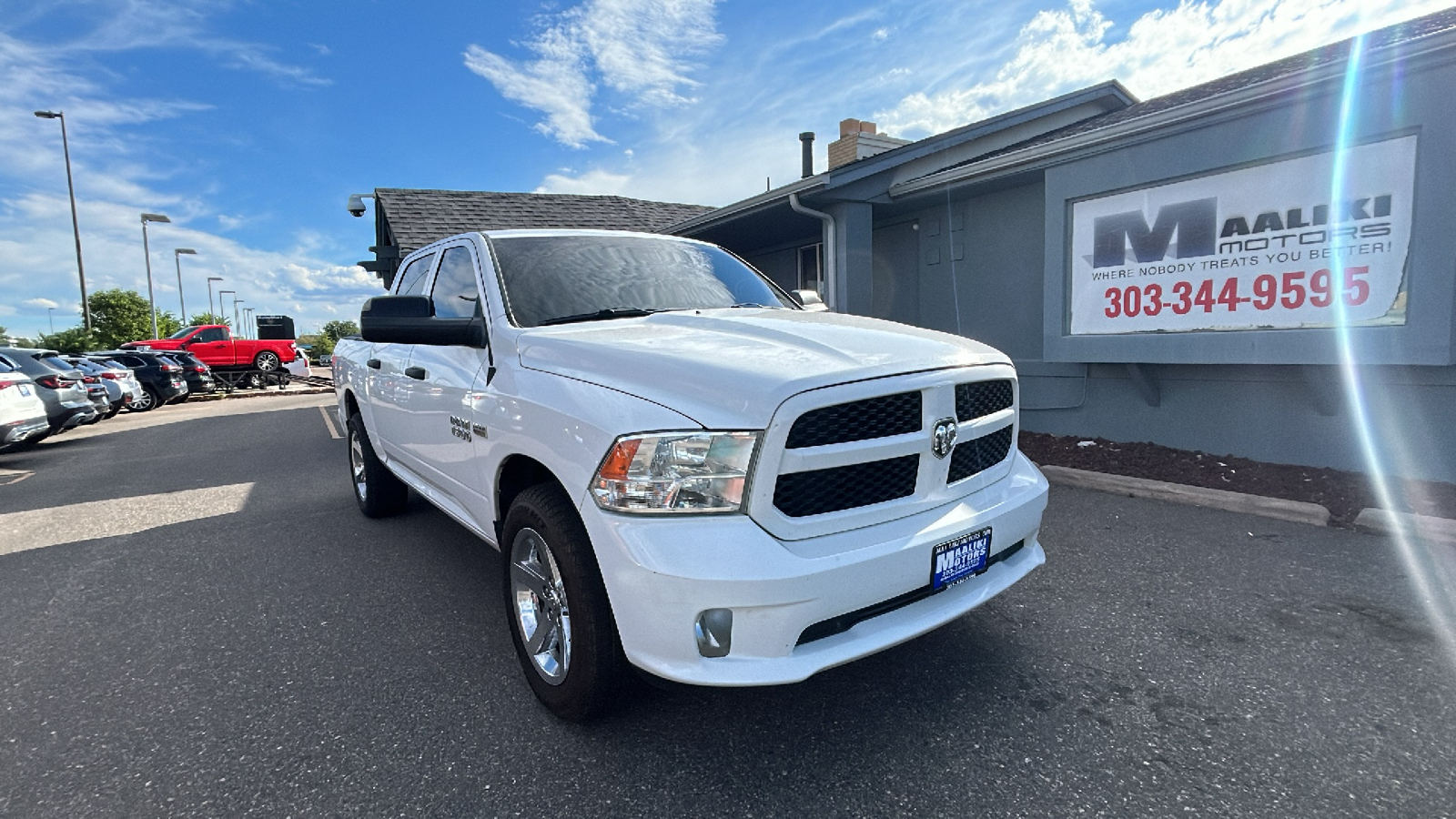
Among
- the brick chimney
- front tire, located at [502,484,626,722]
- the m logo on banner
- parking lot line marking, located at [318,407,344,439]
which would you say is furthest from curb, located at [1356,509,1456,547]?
→ parking lot line marking, located at [318,407,344,439]

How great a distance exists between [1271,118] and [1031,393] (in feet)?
11.2

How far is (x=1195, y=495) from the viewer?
5.41 m

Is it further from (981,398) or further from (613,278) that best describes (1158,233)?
(613,278)

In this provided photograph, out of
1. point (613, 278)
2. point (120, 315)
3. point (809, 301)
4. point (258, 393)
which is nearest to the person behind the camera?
point (613, 278)

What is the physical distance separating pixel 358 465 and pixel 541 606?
3841 mm

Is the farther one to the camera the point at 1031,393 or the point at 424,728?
the point at 1031,393

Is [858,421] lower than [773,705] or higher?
higher

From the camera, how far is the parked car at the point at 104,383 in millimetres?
13438

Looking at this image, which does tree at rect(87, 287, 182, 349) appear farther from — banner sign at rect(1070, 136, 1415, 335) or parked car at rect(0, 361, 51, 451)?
banner sign at rect(1070, 136, 1415, 335)

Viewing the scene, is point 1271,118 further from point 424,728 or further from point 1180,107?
point 424,728

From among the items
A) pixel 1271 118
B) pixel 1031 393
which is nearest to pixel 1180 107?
pixel 1271 118

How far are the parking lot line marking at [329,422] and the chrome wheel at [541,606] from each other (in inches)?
393

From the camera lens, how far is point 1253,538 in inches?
179

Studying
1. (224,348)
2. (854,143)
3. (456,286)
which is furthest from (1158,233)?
(224,348)
